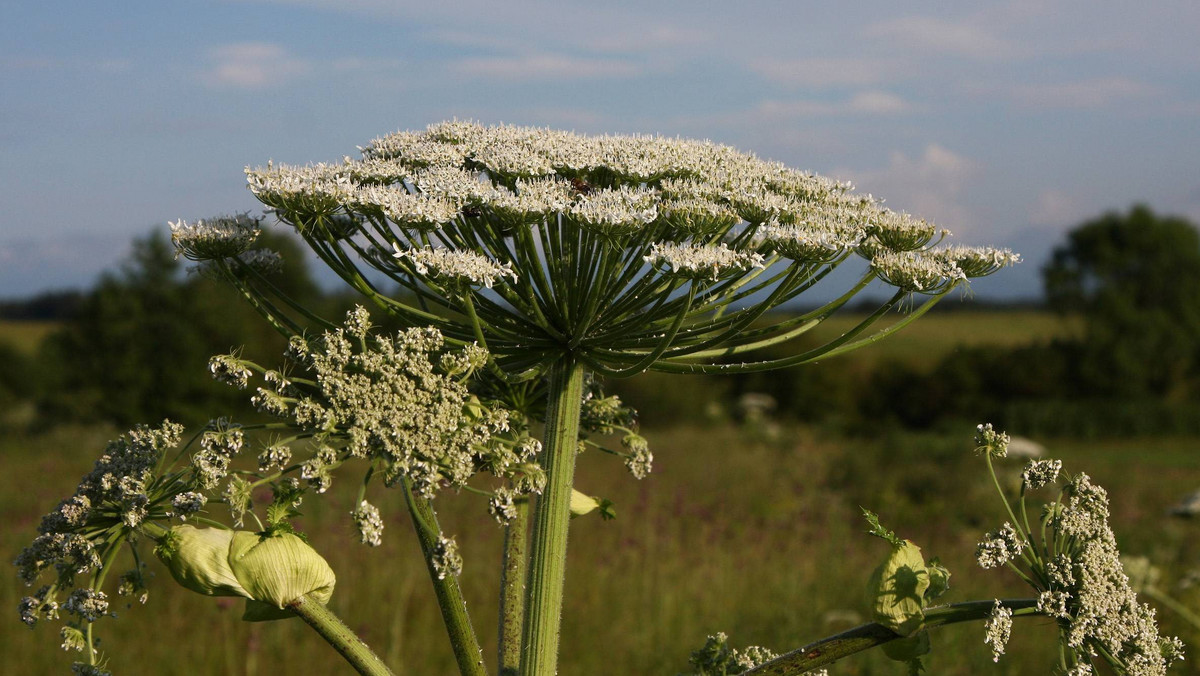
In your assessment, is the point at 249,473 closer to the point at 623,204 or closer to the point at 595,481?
the point at 623,204

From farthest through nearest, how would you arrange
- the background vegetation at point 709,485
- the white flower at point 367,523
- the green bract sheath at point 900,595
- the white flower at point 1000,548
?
1. the background vegetation at point 709,485
2. the green bract sheath at point 900,595
3. the white flower at point 1000,548
4. the white flower at point 367,523

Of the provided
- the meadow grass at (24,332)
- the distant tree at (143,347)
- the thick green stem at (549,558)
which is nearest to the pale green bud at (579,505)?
the thick green stem at (549,558)

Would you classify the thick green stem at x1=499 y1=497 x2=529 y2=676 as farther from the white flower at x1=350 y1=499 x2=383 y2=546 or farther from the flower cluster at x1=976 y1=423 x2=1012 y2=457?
the flower cluster at x1=976 y1=423 x2=1012 y2=457

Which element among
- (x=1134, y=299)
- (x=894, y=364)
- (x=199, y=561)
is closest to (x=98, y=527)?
(x=199, y=561)

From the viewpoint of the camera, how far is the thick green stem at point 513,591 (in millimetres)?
3303

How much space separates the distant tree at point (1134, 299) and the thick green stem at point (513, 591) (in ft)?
277

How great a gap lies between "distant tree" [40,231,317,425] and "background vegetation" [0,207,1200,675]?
0.13 metres

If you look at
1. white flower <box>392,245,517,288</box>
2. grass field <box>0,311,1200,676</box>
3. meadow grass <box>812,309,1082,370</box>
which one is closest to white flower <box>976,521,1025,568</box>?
grass field <box>0,311,1200,676</box>

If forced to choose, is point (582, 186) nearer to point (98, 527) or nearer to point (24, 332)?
point (98, 527)

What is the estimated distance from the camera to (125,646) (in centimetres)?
1188

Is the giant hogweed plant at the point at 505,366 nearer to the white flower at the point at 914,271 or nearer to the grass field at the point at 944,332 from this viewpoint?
the white flower at the point at 914,271

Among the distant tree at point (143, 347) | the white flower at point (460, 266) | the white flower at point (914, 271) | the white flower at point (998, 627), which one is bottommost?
the white flower at point (998, 627)

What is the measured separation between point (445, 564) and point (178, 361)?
54.1 metres

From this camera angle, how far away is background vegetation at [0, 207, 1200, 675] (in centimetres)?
1248
